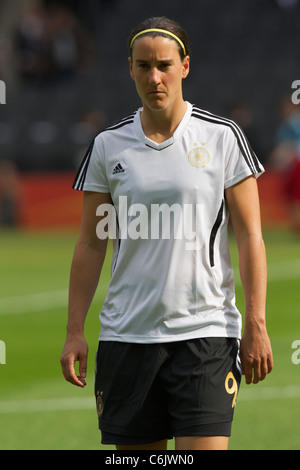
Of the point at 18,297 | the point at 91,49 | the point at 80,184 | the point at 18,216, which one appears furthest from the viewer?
the point at 91,49

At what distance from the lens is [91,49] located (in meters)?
29.4

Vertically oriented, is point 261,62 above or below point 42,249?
above


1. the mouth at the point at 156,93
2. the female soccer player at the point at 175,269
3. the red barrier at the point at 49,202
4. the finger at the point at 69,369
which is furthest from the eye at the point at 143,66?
the red barrier at the point at 49,202

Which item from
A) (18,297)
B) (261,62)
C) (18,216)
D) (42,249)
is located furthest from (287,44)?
(18,297)

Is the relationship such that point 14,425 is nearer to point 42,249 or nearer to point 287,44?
point 42,249

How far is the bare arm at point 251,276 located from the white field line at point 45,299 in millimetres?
8681

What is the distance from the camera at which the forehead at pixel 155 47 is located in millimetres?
4270

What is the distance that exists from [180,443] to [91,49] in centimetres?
2601

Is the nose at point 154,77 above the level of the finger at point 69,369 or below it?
above

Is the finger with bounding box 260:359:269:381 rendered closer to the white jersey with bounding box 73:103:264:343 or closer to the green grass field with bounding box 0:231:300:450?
the white jersey with bounding box 73:103:264:343

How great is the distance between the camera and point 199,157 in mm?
4309

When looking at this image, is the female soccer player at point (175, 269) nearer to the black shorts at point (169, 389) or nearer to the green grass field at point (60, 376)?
the black shorts at point (169, 389)

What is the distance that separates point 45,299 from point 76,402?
567cm

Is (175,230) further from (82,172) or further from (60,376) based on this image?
(60,376)
